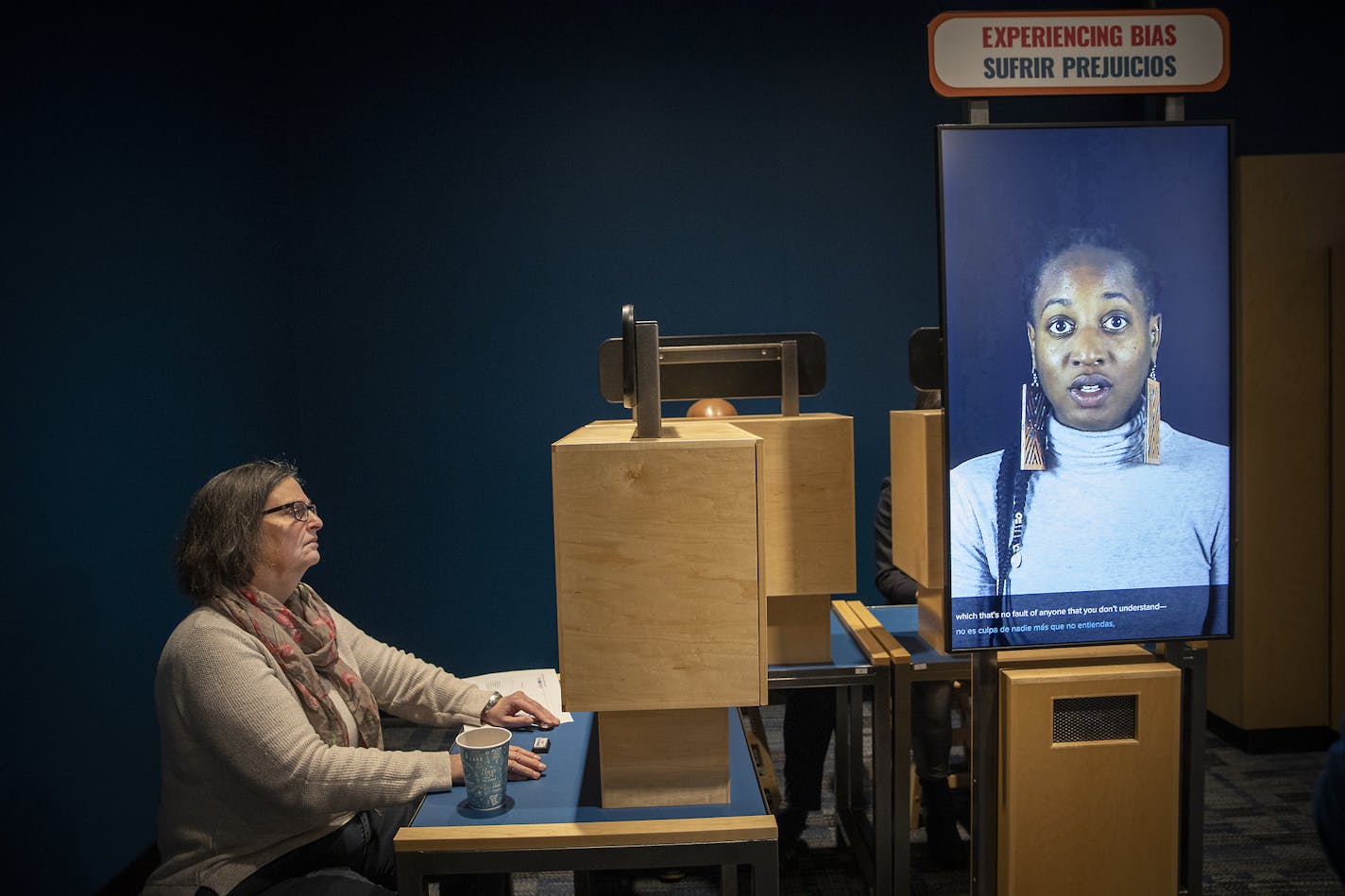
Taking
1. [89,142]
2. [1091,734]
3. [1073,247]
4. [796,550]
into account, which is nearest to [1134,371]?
[1073,247]

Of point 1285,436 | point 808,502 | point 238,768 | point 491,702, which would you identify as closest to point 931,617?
point 808,502

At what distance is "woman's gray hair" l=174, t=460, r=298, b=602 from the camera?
189 centimetres

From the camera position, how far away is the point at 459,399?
169 inches

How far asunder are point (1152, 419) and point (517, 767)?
51.4 inches

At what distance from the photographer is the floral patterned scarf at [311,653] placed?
1879 mm

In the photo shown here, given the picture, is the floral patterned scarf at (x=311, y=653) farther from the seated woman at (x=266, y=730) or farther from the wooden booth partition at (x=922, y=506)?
the wooden booth partition at (x=922, y=506)

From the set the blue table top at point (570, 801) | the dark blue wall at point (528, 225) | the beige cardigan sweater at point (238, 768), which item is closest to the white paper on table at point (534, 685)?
the blue table top at point (570, 801)

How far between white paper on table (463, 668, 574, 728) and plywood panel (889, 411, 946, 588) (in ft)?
2.92

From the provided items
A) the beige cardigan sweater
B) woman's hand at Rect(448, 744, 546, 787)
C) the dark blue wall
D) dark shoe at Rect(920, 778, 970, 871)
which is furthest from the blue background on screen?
the dark blue wall

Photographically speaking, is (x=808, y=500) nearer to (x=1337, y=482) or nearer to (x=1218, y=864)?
(x=1218, y=864)

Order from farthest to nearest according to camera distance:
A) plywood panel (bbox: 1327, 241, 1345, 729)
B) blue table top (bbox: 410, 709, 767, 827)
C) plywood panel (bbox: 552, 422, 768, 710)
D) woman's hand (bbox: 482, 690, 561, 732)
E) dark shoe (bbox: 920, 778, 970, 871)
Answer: plywood panel (bbox: 1327, 241, 1345, 729) → dark shoe (bbox: 920, 778, 970, 871) → woman's hand (bbox: 482, 690, 561, 732) → blue table top (bbox: 410, 709, 767, 827) → plywood panel (bbox: 552, 422, 768, 710)

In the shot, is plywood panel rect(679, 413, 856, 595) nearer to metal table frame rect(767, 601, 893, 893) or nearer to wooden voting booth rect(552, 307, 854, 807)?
metal table frame rect(767, 601, 893, 893)

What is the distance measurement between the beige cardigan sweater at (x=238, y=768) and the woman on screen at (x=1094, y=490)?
109 centimetres

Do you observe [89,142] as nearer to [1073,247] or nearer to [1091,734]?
[1073,247]
